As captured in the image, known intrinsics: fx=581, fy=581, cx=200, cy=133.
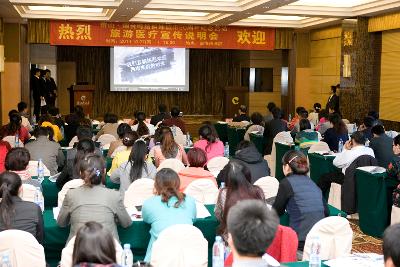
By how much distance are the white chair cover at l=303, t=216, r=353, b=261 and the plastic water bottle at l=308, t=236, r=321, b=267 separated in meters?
0.12

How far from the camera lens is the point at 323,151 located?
855 centimetres

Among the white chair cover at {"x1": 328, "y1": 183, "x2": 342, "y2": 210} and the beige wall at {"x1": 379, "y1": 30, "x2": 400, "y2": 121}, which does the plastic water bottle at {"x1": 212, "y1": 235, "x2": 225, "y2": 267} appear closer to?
the white chair cover at {"x1": 328, "y1": 183, "x2": 342, "y2": 210}

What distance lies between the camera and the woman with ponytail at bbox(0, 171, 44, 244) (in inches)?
157

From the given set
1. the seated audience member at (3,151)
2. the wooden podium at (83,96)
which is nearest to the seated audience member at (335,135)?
the seated audience member at (3,151)

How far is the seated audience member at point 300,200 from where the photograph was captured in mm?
4531

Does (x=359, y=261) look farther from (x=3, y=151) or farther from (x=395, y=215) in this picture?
(x=3, y=151)

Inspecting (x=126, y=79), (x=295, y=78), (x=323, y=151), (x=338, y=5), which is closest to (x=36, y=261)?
(x=323, y=151)

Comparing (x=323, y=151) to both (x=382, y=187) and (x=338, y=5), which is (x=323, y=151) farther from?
(x=338, y=5)

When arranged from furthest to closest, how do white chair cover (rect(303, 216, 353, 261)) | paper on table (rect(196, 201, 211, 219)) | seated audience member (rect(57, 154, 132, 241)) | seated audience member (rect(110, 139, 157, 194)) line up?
1. seated audience member (rect(110, 139, 157, 194))
2. paper on table (rect(196, 201, 211, 219))
3. seated audience member (rect(57, 154, 132, 241))
4. white chair cover (rect(303, 216, 353, 261))

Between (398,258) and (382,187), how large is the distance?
4.44 m

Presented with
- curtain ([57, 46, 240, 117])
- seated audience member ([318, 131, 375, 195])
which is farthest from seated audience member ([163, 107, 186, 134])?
curtain ([57, 46, 240, 117])

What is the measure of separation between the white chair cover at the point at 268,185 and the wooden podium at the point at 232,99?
39.2 feet

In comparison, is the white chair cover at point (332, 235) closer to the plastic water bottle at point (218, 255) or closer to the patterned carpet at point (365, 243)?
the plastic water bottle at point (218, 255)

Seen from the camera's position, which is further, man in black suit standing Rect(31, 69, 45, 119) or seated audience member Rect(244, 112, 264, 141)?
man in black suit standing Rect(31, 69, 45, 119)
